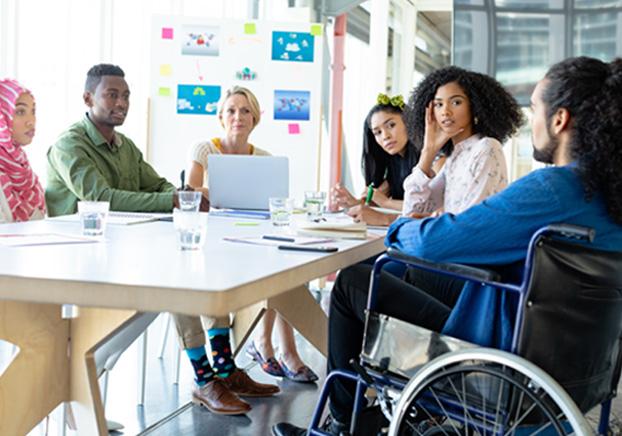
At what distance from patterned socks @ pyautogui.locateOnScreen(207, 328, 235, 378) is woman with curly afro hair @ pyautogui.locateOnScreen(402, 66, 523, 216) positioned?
0.75m

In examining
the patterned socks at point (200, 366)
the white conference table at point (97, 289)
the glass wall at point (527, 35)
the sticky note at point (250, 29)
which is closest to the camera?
the white conference table at point (97, 289)

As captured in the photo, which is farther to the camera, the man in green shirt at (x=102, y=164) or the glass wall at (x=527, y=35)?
→ the glass wall at (x=527, y=35)

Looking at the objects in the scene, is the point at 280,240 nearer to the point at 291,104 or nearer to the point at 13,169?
the point at 13,169

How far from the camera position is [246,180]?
294 centimetres

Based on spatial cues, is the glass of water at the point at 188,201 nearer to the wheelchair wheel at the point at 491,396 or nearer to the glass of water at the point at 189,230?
the glass of water at the point at 189,230

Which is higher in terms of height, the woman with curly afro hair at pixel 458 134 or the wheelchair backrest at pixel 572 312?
the woman with curly afro hair at pixel 458 134

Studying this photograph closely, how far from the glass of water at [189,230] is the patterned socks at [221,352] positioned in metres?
1.10

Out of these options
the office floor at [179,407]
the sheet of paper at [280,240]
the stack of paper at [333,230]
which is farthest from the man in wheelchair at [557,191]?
the office floor at [179,407]

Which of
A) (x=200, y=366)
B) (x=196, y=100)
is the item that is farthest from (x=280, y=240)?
(x=196, y=100)

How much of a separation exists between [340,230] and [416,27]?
24.8 feet

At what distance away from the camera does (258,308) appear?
2707mm

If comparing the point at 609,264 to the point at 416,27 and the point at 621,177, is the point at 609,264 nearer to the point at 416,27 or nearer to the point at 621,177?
the point at 621,177

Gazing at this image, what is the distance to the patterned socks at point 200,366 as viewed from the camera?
A: 2.70m

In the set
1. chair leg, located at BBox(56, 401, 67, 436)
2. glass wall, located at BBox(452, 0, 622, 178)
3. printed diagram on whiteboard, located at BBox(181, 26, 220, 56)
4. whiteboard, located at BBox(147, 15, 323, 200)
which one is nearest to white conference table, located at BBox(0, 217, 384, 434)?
chair leg, located at BBox(56, 401, 67, 436)
